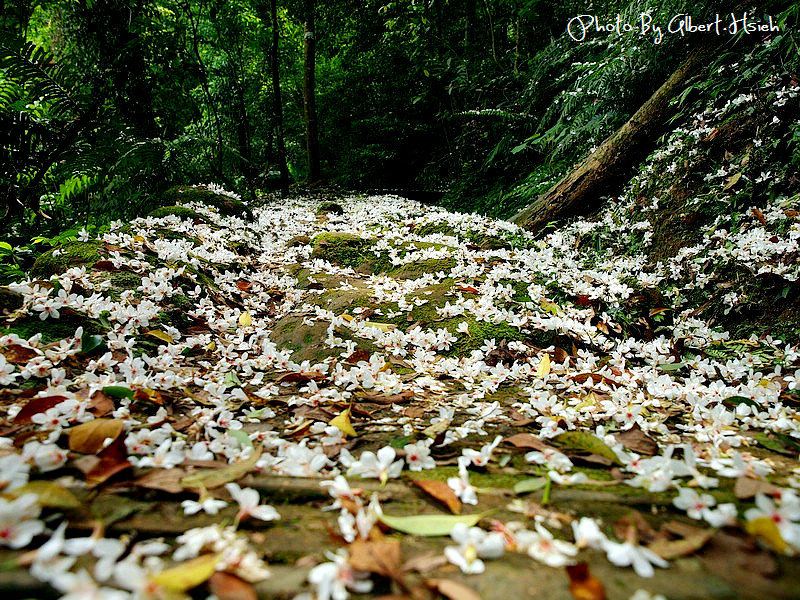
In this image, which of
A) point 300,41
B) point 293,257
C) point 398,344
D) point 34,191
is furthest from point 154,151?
point 300,41

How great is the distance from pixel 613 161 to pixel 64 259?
232 inches

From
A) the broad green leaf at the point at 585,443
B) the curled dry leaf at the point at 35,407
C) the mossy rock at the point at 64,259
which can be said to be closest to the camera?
the curled dry leaf at the point at 35,407

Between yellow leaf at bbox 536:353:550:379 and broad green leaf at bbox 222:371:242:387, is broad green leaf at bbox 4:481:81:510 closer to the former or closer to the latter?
broad green leaf at bbox 222:371:242:387

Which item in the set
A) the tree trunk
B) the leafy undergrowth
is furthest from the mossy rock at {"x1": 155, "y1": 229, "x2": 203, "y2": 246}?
the tree trunk

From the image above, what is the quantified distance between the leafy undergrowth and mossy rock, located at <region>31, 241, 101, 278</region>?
25 mm

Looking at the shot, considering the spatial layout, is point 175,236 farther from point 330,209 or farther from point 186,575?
point 330,209

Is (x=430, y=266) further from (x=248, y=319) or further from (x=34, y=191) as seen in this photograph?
(x=34, y=191)

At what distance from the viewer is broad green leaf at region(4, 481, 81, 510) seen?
0.97m

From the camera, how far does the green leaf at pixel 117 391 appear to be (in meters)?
1.68

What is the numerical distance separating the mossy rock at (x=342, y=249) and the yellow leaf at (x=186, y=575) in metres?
4.60

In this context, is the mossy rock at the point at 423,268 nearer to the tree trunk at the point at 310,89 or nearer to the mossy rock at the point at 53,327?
the mossy rock at the point at 53,327

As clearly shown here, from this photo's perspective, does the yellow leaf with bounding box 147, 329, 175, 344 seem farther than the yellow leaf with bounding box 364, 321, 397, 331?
No

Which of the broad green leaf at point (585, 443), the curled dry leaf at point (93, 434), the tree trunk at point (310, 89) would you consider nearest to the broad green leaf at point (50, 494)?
the curled dry leaf at point (93, 434)

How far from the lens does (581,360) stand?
284cm
